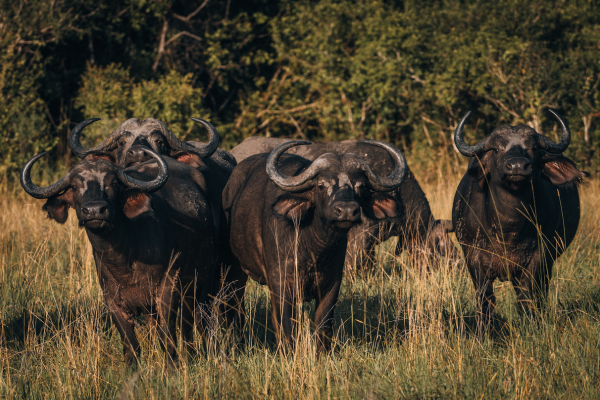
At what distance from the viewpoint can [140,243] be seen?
4.93 meters

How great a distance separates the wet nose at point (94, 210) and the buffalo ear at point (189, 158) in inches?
104

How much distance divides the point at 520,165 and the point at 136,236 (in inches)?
120

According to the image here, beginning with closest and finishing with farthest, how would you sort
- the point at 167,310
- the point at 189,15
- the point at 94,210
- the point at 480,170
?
the point at 94,210 → the point at 167,310 → the point at 480,170 → the point at 189,15

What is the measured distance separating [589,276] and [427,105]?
9.22 m

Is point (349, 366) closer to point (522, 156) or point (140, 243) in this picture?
point (140, 243)

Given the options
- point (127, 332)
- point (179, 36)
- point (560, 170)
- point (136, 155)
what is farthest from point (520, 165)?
point (179, 36)

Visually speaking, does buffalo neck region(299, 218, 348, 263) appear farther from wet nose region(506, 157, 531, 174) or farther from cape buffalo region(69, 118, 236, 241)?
cape buffalo region(69, 118, 236, 241)

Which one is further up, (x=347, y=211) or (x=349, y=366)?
(x=347, y=211)

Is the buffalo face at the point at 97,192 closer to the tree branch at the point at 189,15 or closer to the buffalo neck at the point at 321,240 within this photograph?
the buffalo neck at the point at 321,240

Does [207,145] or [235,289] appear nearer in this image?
[235,289]

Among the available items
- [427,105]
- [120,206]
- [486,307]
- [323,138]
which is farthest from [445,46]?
[120,206]

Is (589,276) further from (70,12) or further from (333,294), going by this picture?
(70,12)

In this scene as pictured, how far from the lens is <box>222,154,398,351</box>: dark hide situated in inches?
185

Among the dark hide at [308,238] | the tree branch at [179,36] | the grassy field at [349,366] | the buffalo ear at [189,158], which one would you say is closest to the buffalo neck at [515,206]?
the grassy field at [349,366]
